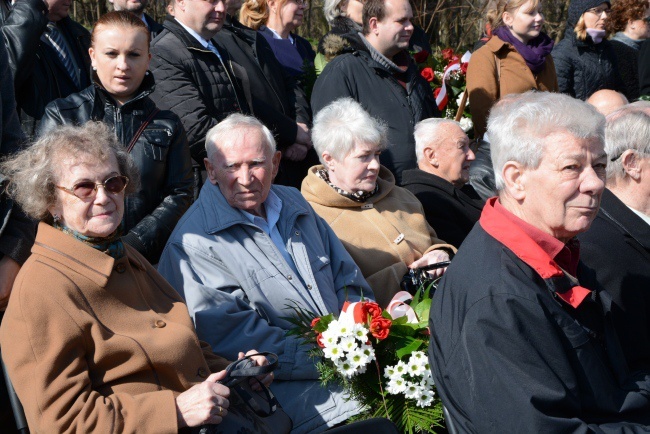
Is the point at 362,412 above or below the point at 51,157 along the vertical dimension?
below

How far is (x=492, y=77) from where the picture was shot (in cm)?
680

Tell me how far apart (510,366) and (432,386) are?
2.87ft

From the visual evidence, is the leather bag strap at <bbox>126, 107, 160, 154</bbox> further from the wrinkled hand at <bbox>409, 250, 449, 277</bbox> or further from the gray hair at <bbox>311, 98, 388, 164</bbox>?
the wrinkled hand at <bbox>409, 250, 449, 277</bbox>

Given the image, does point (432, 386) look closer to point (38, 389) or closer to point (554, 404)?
point (554, 404)

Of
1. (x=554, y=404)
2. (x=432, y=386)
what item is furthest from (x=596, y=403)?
(x=432, y=386)

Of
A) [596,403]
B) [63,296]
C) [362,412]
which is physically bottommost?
[362,412]

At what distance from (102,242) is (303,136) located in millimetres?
2801

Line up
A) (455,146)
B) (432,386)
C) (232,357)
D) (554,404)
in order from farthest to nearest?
(455,146), (232,357), (432,386), (554,404)

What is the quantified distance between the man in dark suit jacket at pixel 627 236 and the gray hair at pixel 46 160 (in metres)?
2.03

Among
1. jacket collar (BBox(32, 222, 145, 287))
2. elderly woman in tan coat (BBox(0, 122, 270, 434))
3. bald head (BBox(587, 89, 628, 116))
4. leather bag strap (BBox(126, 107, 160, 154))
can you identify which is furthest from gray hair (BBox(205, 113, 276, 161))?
bald head (BBox(587, 89, 628, 116))

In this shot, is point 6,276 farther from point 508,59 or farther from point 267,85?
point 508,59

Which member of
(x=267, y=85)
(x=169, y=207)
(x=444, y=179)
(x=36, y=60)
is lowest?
(x=444, y=179)

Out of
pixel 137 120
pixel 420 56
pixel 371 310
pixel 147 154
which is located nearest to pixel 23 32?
pixel 137 120

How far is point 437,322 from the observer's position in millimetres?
3045
